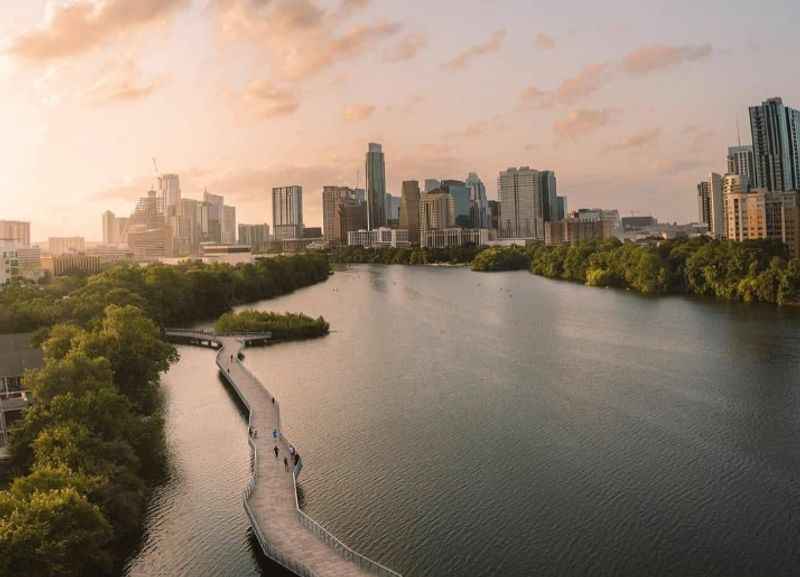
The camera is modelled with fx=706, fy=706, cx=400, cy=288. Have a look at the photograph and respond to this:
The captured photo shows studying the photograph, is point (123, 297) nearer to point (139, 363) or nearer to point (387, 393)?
point (139, 363)

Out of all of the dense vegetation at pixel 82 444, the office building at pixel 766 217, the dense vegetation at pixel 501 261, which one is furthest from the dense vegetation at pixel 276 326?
the dense vegetation at pixel 501 261

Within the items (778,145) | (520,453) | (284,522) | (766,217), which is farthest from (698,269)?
(778,145)

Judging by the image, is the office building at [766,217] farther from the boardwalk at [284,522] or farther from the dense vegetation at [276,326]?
the boardwalk at [284,522]

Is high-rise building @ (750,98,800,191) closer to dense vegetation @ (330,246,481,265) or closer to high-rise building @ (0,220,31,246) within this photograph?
dense vegetation @ (330,246,481,265)

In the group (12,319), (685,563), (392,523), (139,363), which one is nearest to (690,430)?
(685,563)

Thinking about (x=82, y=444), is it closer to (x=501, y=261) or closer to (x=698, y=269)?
(x=698, y=269)

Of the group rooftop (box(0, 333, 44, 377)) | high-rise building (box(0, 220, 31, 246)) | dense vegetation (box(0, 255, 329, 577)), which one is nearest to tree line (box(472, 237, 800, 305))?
dense vegetation (box(0, 255, 329, 577))
